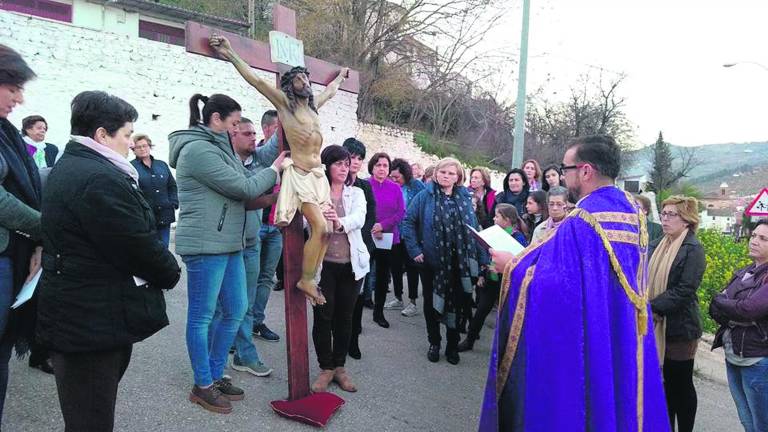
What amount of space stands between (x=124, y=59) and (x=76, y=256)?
10054 millimetres

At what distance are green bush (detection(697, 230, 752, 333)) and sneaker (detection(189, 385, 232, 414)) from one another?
22.2ft

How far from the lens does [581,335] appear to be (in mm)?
2527

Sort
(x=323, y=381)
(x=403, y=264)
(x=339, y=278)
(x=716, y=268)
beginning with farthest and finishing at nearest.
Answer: (x=716, y=268) < (x=403, y=264) < (x=339, y=278) < (x=323, y=381)

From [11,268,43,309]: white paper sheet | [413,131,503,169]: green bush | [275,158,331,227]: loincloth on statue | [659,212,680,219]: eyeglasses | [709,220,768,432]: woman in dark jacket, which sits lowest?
[709,220,768,432]: woman in dark jacket

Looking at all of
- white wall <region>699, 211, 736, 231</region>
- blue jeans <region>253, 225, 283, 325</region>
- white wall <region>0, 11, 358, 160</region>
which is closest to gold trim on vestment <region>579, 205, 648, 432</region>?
blue jeans <region>253, 225, 283, 325</region>

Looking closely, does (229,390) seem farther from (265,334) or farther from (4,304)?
(4,304)

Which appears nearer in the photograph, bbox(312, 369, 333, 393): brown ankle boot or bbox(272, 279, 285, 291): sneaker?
bbox(312, 369, 333, 393): brown ankle boot

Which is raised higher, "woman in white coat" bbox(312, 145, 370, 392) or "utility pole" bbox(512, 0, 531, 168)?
"utility pole" bbox(512, 0, 531, 168)

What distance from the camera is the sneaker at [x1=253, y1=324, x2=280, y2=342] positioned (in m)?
4.87

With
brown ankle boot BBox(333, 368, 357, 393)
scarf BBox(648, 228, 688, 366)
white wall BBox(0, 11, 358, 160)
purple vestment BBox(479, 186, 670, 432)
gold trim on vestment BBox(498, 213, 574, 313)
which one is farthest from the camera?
white wall BBox(0, 11, 358, 160)

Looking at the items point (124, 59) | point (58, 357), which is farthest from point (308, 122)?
point (124, 59)

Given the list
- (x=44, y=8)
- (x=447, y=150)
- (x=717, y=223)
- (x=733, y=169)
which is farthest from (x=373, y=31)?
(x=733, y=169)

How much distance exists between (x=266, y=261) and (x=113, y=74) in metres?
7.91

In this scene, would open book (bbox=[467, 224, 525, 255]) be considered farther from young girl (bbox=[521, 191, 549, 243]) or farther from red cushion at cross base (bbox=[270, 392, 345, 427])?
young girl (bbox=[521, 191, 549, 243])
